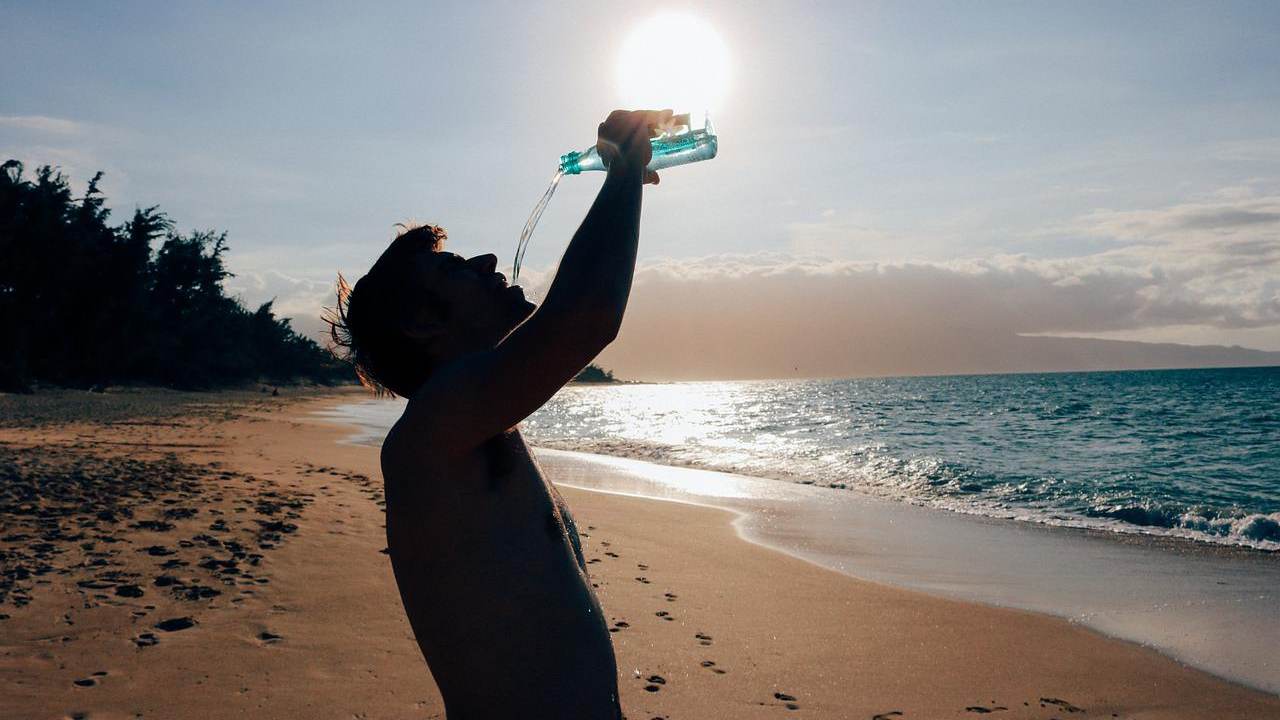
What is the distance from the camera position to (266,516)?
8.25m

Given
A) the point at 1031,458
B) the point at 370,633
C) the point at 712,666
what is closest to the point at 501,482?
the point at 712,666

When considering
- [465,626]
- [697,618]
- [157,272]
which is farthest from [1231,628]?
[157,272]

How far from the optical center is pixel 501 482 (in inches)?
54.6

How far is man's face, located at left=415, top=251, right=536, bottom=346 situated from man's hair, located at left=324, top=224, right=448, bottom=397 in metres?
0.02

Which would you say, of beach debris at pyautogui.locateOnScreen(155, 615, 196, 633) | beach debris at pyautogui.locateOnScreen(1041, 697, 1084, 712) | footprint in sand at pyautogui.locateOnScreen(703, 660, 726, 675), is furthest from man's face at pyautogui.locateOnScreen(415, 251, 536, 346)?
beach debris at pyautogui.locateOnScreen(1041, 697, 1084, 712)

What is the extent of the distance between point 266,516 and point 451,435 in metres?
7.95

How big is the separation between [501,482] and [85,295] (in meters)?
45.7

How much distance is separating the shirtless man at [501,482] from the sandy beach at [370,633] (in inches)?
128

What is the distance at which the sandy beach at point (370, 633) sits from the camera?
440 centimetres

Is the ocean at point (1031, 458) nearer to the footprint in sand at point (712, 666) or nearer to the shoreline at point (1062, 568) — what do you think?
the shoreline at point (1062, 568)

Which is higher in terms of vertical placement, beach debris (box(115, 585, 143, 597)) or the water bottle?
the water bottle

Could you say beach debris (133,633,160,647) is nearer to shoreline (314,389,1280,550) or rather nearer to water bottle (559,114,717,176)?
water bottle (559,114,717,176)

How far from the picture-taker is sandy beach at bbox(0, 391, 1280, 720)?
14.4ft

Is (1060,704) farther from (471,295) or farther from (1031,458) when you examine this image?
(1031,458)
